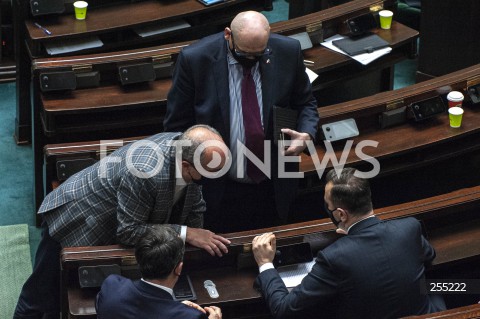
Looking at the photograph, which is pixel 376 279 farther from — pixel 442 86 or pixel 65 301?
pixel 442 86

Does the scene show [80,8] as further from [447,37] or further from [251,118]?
[447,37]

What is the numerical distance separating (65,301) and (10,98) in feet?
9.31

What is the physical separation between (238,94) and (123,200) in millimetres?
719

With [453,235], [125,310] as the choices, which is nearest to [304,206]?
[453,235]

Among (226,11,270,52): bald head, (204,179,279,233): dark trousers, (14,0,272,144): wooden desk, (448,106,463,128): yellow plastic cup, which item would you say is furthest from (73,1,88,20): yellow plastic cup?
(448,106,463,128): yellow plastic cup

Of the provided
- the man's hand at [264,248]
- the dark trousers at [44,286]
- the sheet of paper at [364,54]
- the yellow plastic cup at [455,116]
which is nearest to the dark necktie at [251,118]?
the man's hand at [264,248]

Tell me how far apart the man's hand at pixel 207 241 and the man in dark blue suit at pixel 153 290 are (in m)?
0.36

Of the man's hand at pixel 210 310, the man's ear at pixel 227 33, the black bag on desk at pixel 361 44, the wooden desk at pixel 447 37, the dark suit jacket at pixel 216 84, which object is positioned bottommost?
the wooden desk at pixel 447 37

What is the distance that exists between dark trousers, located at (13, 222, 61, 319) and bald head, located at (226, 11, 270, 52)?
1.01m

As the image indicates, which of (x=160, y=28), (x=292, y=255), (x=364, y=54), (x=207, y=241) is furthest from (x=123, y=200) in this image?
(x=160, y=28)

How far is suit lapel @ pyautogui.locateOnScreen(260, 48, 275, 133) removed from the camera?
3.83 meters

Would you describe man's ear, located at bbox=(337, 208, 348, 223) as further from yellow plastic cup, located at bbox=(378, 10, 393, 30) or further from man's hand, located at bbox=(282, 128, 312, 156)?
yellow plastic cup, located at bbox=(378, 10, 393, 30)

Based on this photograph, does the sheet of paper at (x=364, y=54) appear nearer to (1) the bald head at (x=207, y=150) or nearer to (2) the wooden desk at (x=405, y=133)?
(2) the wooden desk at (x=405, y=133)

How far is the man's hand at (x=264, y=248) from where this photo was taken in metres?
3.46
